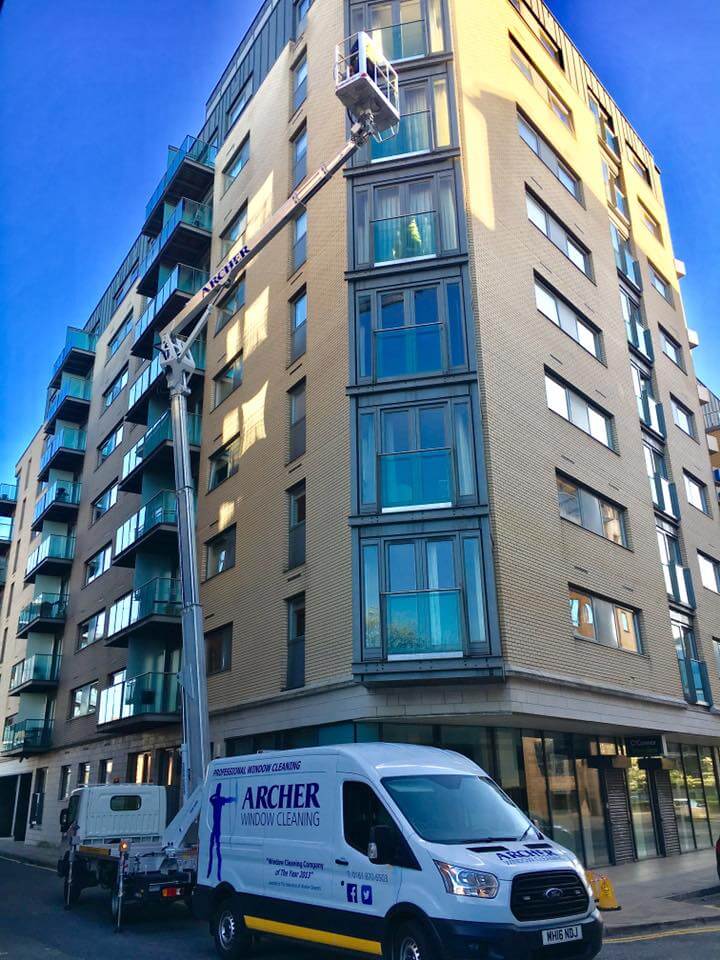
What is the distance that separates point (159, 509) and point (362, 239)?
36.2ft

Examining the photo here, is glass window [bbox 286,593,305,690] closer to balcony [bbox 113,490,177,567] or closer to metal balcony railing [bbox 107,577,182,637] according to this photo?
metal balcony railing [bbox 107,577,182,637]

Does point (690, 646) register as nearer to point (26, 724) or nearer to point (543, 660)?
point (543, 660)

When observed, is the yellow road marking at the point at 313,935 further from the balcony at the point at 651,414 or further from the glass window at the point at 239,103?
the glass window at the point at 239,103

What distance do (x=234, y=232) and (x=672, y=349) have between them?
16673mm

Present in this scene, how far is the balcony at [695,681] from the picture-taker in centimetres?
2238

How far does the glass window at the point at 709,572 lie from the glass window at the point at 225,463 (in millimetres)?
15361

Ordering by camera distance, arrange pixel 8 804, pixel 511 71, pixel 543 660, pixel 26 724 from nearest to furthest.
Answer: pixel 543 660
pixel 511 71
pixel 26 724
pixel 8 804

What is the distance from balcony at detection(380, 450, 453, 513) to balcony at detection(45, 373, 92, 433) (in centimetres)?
2810

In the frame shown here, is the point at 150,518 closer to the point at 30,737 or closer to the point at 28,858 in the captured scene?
the point at 28,858

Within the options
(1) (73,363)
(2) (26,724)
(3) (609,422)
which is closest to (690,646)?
(3) (609,422)

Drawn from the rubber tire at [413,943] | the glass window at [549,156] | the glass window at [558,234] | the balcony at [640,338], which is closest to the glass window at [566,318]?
the glass window at [558,234]

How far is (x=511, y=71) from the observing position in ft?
72.9

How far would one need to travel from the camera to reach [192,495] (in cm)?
1522

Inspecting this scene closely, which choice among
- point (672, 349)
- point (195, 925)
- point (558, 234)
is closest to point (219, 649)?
point (195, 925)
